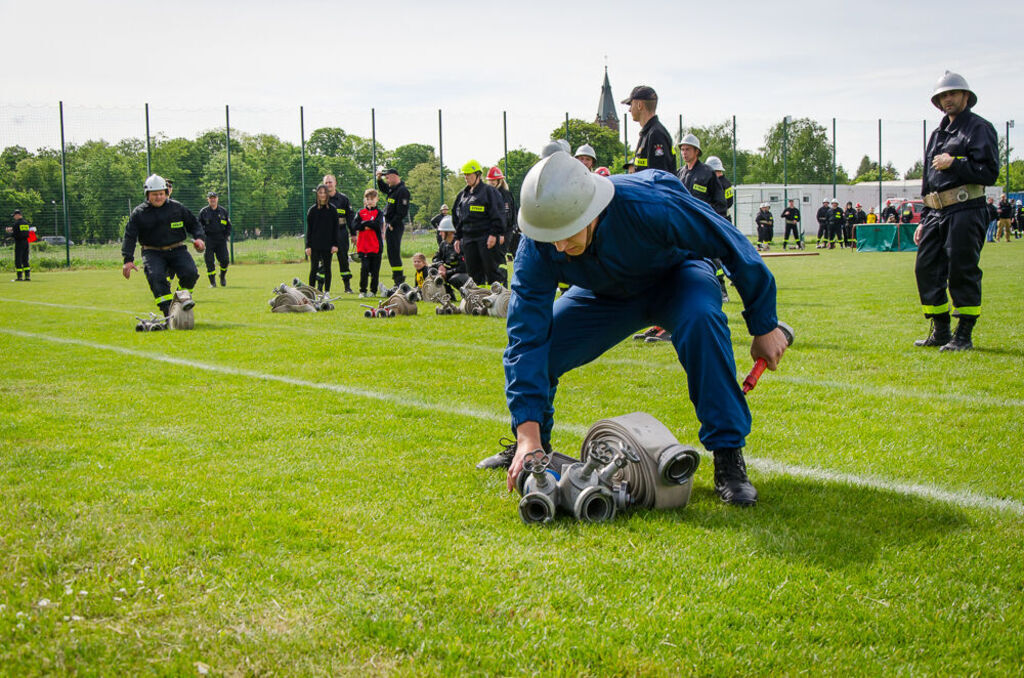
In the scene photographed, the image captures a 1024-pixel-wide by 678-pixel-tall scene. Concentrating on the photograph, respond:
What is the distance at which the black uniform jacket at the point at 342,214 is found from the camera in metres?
17.3

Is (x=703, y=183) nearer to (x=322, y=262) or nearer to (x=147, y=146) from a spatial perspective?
(x=322, y=262)

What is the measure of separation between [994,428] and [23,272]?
1084 inches

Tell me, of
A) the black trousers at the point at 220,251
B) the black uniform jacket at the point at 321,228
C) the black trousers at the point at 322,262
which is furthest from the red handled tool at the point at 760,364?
the black trousers at the point at 220,251

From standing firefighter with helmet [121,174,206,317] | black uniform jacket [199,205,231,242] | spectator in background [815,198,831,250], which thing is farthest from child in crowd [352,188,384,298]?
spectator in background [815,198,831,250]

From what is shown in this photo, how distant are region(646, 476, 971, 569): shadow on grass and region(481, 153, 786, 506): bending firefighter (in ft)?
0.50

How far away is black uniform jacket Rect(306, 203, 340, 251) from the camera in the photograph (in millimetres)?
16797

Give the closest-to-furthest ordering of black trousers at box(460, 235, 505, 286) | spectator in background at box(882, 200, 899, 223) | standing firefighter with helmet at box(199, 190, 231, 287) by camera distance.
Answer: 1. black trousers at box(460, 235, 505, 286)
2. standing firefighter with helmet at box(199, 190, 231, 287)
3. spectator in background at box(882, 200, 899, 223)

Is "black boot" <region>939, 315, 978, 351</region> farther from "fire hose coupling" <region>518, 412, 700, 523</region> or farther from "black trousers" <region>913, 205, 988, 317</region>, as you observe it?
"fire hose coupling" <region>518, 412, 700, 523</region>

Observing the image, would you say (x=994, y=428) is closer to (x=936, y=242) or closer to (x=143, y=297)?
(x=936, y=242)

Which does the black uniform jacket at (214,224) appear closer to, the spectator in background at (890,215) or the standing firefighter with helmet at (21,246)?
the standing firefighter with helmet at (21,246)

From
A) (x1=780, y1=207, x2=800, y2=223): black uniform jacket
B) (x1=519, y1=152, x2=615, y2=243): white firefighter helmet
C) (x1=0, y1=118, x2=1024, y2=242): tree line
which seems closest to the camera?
(x1=519, y1=152, x2=615, y2=243): white firefighter helmet

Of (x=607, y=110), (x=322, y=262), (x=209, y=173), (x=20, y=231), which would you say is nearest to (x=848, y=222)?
(x=209, y=173)

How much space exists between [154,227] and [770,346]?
10523 mm

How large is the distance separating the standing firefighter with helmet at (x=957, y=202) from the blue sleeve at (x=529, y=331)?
580 cm
